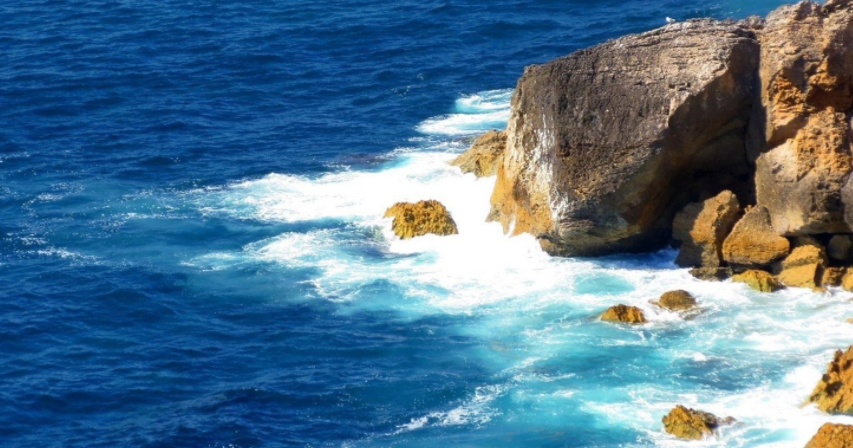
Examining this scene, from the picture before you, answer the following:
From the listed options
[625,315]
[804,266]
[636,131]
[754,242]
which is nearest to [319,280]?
[625,315]

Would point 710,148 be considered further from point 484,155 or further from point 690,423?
point 690,423

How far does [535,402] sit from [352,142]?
2452 centimetres

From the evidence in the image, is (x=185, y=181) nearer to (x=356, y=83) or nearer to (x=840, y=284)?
(x=356, y=83)

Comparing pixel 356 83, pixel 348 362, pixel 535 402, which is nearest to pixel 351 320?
pixel 348 362

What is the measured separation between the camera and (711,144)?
40.3m

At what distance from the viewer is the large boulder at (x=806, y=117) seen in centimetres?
3762

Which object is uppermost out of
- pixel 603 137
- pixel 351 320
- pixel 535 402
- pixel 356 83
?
pixel 356 83

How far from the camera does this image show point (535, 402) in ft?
110

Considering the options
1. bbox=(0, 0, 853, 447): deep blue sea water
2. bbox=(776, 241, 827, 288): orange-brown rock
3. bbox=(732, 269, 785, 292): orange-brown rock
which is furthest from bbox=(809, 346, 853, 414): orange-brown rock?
bbox=(732, 269, 785, 292): orange-brown rock

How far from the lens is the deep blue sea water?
3353 centimetres

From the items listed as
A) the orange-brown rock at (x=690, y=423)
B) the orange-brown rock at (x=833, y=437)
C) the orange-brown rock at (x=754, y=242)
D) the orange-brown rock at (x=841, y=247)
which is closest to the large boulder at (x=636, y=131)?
the orange-brown rock at (x=754, y=242)

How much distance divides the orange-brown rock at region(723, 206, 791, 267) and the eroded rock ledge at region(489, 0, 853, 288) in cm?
4

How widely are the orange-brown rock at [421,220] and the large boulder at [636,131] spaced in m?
4.38

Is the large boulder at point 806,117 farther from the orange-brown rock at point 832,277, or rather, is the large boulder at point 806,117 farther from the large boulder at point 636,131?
the orange-brown rock at point 832,277
